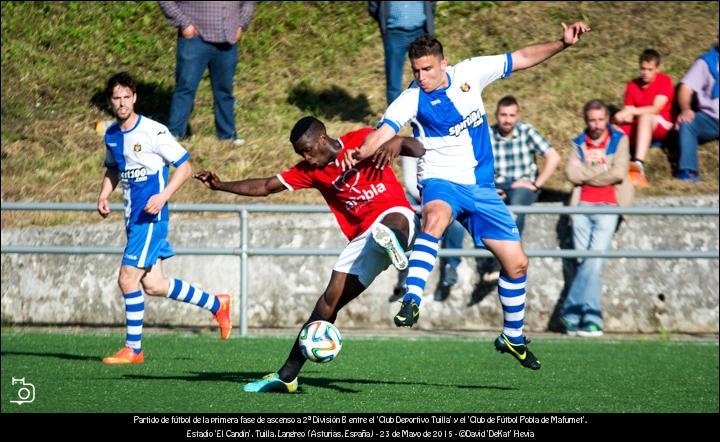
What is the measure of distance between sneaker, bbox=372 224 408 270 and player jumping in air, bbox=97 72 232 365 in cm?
272

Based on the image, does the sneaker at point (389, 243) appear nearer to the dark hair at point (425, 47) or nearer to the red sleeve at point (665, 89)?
the dark hair at point (425, 47)

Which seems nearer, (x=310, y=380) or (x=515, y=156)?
(x=310, y=380)

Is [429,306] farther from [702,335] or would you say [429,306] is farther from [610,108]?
[610,108]

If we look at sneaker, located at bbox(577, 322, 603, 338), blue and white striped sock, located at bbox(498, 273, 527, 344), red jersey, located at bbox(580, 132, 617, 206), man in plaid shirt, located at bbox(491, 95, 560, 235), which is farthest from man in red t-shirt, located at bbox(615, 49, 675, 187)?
blue and white striped sock, located at bbox(498, 273, 527, 344)

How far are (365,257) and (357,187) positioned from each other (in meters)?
0.49

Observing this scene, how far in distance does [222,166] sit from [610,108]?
5510 mm

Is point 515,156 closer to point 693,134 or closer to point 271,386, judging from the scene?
point 693,134

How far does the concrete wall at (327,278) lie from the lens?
1247 cm

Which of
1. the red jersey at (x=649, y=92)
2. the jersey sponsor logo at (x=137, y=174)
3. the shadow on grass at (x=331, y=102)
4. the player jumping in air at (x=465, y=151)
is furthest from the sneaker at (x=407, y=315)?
the shadow on grass at (x=331, y=102)

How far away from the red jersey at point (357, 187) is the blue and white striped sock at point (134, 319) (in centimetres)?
266

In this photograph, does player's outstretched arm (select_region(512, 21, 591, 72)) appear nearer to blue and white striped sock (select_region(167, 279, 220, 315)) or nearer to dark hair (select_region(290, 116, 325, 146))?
dark hair (select_region(290, 116, 325, 146))

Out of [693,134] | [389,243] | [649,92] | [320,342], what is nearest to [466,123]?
[389,243]

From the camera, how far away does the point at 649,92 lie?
1388 cm

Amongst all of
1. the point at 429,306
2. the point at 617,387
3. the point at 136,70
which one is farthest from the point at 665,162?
the point at 136,70
